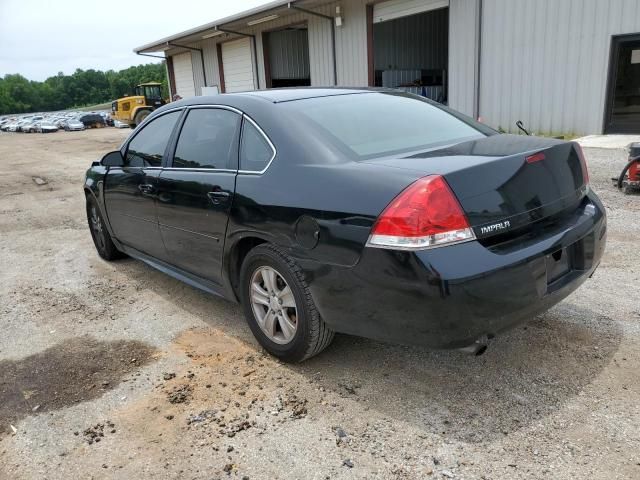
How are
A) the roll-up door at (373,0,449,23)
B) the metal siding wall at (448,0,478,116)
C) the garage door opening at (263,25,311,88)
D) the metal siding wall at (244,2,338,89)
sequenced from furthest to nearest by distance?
1. the garage door opening at (263,25,311,88)
2. the metal siding wall at (244,2,338,89)
3. the roll-up door at (373,0,449,23)
4. the metal siding wall at (448,0,478,116)

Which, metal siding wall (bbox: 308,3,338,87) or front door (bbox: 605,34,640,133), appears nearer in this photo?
front door (bbox: 605,34,640,133)

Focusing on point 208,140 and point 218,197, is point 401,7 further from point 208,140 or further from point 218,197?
point 218,197

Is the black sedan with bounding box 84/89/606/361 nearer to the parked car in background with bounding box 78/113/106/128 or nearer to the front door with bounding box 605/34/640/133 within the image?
the front door with bounding box 605/34/640/133

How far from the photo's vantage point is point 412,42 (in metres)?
22.4

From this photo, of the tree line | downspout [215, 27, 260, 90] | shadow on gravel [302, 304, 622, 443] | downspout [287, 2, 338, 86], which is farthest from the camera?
the tree line

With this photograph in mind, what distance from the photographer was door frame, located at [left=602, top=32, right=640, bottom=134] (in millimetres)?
11352

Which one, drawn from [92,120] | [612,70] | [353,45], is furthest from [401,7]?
[92,120]

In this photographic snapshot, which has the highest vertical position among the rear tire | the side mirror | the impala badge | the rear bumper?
the side mirror

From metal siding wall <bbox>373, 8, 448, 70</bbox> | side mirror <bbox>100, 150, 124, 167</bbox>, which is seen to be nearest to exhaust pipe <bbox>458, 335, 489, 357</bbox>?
side mirror <bbox>100, 150, 124, 167</bbox>

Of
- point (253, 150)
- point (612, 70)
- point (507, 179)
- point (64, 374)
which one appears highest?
point (612, 70)

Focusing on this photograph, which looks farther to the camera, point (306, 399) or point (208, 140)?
point (208, 140)

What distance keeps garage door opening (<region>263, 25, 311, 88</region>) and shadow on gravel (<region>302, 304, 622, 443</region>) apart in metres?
20.7

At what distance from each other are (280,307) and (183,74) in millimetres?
27934

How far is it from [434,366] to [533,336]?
2.36ft
